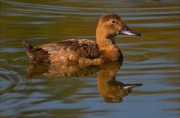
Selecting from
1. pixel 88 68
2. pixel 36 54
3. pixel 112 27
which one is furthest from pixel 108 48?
pixel 36 54

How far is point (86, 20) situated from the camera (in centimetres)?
1427

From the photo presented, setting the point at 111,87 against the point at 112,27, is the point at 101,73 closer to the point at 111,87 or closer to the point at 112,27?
the point at 111,87

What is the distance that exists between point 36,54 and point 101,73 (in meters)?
1.20

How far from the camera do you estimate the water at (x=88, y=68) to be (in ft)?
28.1

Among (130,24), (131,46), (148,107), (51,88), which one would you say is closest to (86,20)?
(130,24)

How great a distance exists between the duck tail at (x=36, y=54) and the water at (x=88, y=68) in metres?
0.21

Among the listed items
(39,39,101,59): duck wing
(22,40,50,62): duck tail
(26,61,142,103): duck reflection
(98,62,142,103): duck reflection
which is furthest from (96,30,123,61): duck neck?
(22,40,50,62): duck tail

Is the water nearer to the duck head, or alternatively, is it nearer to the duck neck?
the duck neck

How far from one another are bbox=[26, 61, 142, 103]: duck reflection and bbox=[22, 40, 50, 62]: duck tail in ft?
0.29

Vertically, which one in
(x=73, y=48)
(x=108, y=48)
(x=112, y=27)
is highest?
(x=112, y=27)

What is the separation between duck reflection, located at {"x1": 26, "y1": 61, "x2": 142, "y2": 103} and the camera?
937 cm

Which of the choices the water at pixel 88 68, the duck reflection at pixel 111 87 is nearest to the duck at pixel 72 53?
the water at pixel 88 68

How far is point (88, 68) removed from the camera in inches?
431

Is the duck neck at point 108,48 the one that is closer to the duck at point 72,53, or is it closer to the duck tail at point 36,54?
the duck at point 72,53
